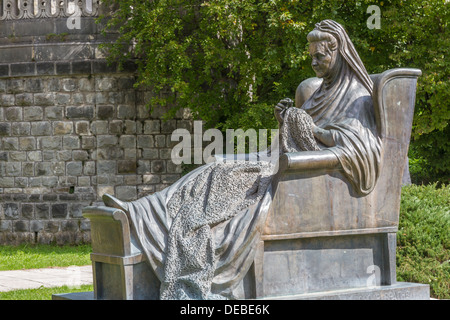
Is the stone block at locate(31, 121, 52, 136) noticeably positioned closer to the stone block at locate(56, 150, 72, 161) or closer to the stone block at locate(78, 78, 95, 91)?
the stone block at locate(56, 150, 72, 161)

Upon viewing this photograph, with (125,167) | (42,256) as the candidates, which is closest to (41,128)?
(125,167)

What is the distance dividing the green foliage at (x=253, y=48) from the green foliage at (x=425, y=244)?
15.0 ft

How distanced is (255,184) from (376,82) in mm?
1160

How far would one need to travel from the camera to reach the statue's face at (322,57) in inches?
229

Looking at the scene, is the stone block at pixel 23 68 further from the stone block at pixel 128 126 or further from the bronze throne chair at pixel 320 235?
the bronze throne chair at pixel 320 235

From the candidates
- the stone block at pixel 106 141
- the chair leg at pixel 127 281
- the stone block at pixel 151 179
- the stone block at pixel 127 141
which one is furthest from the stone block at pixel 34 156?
the chair leg at pixel 127 281

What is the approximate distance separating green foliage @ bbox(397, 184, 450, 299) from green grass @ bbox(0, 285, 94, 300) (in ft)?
10.2

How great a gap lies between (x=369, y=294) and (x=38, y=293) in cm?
389

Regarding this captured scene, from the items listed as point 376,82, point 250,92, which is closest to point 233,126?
point 250,92

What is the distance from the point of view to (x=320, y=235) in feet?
17.7

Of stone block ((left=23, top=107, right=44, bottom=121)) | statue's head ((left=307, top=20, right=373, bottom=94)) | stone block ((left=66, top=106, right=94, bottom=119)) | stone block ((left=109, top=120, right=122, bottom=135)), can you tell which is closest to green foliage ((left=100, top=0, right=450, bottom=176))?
stone block ((left=109, top=120, right=122, bottom=135))

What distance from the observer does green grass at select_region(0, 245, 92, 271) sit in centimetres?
1110

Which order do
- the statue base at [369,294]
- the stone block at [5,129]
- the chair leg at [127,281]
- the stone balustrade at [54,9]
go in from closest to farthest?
1. the chair leg at [127,281]
2. the statue base at [369,294]
3. the stone balustrade at [54,9]
4. the stone block at [5,129]

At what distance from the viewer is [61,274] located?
A: 997 cm
